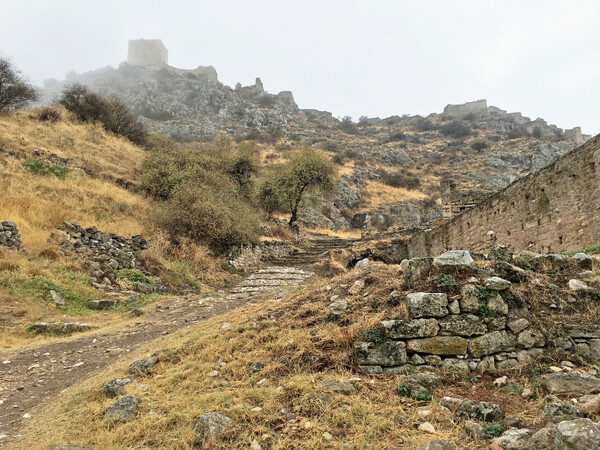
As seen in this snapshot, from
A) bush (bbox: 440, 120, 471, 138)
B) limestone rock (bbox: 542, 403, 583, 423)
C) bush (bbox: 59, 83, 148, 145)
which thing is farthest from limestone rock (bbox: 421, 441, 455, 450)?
bush (bbox: 440, 120, 471, 138)

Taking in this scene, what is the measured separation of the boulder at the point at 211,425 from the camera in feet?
9.24

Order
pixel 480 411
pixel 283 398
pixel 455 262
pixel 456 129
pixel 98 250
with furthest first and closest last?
pixel 456 129 → pixel 98 250 → pixel 455 262 → pixel 283 398 → pixel 480 411

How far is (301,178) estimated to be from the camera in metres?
25.3

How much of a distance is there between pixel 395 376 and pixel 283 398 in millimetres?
1168

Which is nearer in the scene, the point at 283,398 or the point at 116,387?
the point at 283,398

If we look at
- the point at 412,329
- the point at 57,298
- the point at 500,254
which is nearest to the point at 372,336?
the point at 412,329

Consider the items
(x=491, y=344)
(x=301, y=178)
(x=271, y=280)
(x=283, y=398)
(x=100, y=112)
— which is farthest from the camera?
(x=301, y=178)

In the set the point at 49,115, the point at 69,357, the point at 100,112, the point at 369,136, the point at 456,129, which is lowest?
the point at 69,357

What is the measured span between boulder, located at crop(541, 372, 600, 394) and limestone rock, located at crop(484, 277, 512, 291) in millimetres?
969

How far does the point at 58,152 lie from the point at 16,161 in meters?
2.98

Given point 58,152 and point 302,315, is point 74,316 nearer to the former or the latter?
point 302,315

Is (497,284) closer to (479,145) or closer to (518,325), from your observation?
(518,325)

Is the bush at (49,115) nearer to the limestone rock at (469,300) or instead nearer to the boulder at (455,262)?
the boulder at (455,262)

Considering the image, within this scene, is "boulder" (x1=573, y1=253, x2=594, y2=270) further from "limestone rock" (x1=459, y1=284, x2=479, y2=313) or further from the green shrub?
the green shrub
